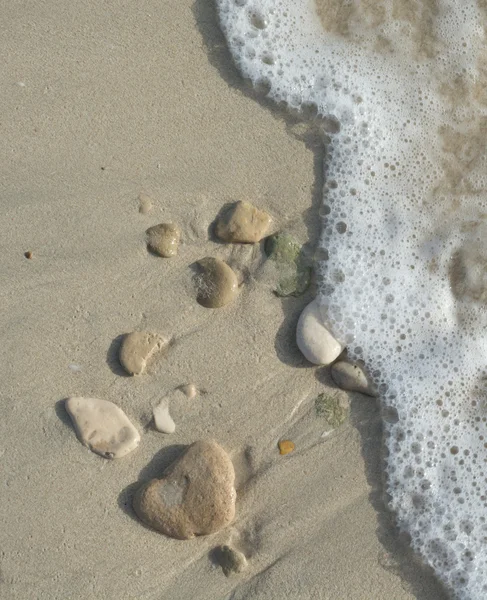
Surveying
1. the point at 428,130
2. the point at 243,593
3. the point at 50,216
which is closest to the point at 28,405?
the point at 50,216

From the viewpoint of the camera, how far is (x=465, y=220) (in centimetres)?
288

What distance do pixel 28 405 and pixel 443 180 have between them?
91.6 inches

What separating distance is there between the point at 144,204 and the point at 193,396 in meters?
0.94

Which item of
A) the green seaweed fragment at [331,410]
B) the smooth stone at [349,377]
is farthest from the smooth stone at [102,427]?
the smooth stone at [349,377]

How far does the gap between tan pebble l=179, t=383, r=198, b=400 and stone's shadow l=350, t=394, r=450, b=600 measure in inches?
30.3

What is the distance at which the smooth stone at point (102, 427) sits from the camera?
8.24 ft

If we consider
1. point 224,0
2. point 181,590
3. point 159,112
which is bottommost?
point 181,590

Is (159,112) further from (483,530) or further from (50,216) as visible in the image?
(483,530)

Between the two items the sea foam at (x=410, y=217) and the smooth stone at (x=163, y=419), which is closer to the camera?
the smooth stone at (x=163, y=419)

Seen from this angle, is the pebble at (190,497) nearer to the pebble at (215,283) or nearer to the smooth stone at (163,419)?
the smooth stone at (163,419)

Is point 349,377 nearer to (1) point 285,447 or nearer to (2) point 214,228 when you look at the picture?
(1) point 285,447

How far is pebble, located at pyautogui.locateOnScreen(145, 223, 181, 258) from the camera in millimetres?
2609

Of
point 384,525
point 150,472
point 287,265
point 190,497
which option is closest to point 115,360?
point 150,472

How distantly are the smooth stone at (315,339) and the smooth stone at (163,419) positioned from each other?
2.28 feet
